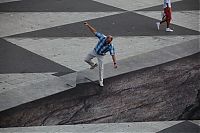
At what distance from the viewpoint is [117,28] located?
17266mm

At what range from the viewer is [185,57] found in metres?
14.6

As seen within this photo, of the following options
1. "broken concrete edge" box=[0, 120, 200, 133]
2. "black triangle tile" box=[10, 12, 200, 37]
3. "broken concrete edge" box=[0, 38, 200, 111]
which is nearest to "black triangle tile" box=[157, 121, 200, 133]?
"broken concrete edge" box=[0, 120, 200, 133]

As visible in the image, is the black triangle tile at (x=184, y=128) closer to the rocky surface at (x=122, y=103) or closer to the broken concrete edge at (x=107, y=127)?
the broken concrete edge at (x=107, y=127)

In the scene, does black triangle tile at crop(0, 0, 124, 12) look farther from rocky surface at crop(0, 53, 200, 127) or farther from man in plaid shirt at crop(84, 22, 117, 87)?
man in plaid shirt at crop(84, 22, 117, 87)

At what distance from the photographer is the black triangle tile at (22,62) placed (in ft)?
44.2

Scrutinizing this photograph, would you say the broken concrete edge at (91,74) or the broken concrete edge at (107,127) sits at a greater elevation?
the broken concrete edge at (91,74)

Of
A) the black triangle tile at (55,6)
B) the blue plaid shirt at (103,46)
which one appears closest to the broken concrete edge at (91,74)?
the blue plaid shirt at (103,46)

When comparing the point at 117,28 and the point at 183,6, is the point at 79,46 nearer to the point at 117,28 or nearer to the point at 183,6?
the point at 117,28

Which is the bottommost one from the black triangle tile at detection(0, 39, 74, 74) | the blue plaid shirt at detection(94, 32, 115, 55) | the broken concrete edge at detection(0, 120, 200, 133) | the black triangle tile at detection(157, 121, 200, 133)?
the black triangle tile at detection(157, 121, 200, 133)

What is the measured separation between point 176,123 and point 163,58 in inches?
155

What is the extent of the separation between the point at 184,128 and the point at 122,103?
68.2 inches

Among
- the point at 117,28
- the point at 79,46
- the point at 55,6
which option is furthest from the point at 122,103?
the point at 55,6

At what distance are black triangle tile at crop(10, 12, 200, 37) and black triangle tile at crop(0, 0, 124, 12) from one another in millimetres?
1371

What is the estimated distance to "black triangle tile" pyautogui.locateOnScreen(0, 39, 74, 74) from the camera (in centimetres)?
1347
